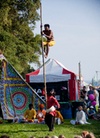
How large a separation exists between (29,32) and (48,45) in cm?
1683

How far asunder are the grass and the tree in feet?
38.6

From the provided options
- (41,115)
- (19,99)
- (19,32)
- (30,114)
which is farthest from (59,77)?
(19,32)

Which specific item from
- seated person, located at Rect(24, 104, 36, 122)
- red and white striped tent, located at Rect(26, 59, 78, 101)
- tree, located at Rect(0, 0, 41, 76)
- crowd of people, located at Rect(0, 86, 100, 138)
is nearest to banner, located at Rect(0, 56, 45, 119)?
crowd of people, located at Rect(0, 86, 100, 138)

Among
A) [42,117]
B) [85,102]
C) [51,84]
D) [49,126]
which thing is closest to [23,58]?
[51,84]

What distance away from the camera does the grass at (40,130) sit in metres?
10.2

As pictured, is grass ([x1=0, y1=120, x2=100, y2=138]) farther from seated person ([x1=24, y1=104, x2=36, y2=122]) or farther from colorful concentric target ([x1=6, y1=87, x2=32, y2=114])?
colorful concentric target ([x1=6, y1=87, x2=32, y2=114])

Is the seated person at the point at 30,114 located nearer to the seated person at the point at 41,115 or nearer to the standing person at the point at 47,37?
the seated person at the point at 41,115

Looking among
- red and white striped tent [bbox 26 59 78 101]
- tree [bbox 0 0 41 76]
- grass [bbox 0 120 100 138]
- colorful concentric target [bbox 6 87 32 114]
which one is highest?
tree [bbox 0 0 41 76]

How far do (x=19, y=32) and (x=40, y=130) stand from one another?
55.8 feet

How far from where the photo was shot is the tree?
23503 mm

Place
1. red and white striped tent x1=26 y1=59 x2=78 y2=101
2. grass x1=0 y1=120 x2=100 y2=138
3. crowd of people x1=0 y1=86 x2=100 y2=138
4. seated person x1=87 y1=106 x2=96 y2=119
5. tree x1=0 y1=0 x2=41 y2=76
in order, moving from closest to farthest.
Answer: grass x1=0 y1=120 x2=100 y2=138
crowd of people x1=0 y1=86 x2=100 y2=138
seated person x1=87 y1=106 x2=96 y2=119
red and white striped tent x1=26 y1=59 x2=78 y2=101
tree x1=0 y1=0 x2=41 y2=76

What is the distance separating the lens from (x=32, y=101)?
1354 centimetres

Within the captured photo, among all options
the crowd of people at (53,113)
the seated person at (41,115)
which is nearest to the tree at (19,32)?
the crowd of people at (53,113)

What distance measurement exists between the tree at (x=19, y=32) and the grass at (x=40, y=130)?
1177cm
